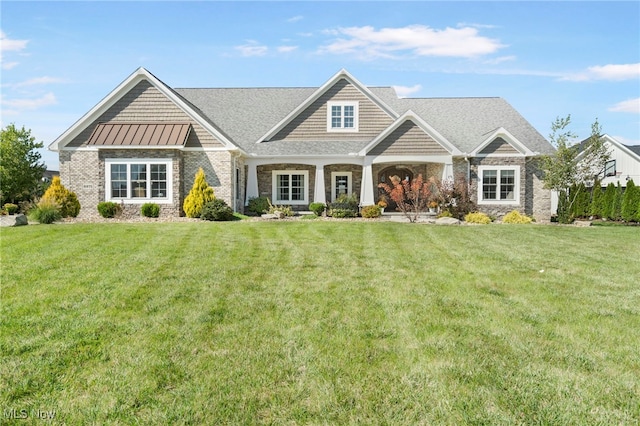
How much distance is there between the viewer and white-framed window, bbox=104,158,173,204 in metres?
19.2

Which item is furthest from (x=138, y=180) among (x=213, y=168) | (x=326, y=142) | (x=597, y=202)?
(x=597, y=202)

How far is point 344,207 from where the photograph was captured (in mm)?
20859

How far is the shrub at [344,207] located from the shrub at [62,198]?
10307mm

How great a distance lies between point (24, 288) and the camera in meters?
6.54

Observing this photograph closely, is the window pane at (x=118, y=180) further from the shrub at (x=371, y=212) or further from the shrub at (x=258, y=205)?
the shrub at (x=371, y=212)

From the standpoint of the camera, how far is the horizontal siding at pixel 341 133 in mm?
23406

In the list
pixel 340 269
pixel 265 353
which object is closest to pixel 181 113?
pixel 340 269

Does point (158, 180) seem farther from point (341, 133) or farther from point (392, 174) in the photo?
point (392, 174)

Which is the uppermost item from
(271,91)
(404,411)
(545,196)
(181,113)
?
(271,91)

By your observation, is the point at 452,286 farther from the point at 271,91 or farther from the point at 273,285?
the point at 271,91

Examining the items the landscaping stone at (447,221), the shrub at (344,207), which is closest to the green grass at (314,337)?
the landscaping stone at (447,221)

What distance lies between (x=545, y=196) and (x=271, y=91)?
627 inches

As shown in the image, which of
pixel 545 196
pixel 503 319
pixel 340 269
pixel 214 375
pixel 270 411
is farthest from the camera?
pixel 545 196

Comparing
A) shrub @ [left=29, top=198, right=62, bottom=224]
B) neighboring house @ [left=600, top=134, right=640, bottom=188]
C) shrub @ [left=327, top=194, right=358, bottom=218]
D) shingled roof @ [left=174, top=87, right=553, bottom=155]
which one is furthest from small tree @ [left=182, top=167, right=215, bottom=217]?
neighboring house @ [left=600, top=134, right=640, bottom=188]
